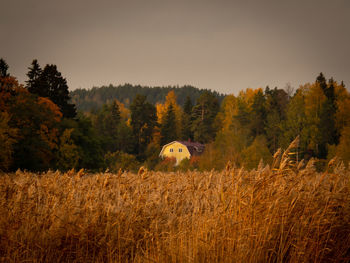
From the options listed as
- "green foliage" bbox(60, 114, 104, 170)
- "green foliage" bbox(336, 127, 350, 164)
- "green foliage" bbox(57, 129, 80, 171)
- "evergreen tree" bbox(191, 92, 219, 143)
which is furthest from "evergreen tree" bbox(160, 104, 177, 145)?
"green foliage" bbox(57, 129, 80, 171)

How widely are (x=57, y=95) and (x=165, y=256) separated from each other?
3870cm

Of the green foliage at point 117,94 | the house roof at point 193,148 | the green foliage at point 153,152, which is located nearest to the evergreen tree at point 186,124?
the green foliage at point 153,152

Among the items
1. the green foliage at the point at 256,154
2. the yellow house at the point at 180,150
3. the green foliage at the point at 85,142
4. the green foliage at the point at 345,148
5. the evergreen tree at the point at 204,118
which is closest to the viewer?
the green foliage at the point at 85,142

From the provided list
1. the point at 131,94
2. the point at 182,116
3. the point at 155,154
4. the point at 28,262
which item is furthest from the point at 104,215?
the point at 131,94

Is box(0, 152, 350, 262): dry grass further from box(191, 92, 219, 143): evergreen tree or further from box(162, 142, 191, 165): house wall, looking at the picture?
box(191, 92, 219, 143): evergreen tree

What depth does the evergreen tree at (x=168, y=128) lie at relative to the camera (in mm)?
75812

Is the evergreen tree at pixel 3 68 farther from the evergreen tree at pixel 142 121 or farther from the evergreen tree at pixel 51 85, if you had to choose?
the evergreen tree at pixel 142 121

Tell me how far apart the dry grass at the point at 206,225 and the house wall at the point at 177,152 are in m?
56.4

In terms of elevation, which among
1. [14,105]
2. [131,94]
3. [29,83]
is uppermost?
[131,94]

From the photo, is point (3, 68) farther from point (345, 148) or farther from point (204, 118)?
point (204, 118)

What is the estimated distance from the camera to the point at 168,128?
7588 cm

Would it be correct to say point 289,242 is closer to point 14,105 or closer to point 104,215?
point 104,215

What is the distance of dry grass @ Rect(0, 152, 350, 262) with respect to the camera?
178 inches

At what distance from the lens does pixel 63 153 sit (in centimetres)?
3200
